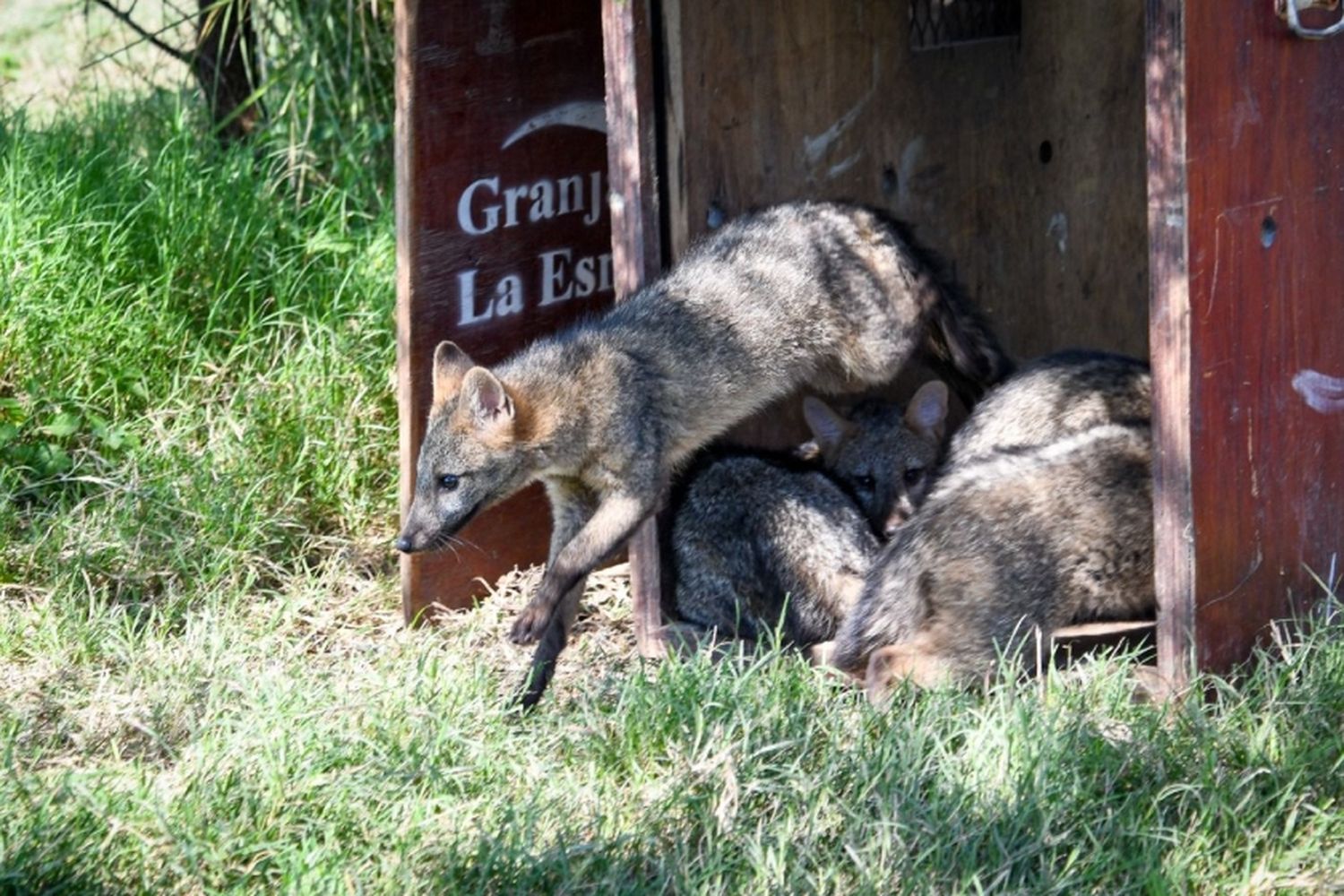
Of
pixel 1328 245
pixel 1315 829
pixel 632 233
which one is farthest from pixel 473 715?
pixel 1328 245

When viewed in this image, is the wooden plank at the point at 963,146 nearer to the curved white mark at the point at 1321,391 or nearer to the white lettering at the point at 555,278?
the white lettering at the point at 555,278

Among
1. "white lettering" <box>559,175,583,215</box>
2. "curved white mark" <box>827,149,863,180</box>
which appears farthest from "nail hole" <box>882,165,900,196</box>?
"white lettering" <box>559,175,583,215</box>

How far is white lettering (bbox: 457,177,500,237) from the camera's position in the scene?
6.01 meters

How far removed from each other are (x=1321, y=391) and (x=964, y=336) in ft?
5.03

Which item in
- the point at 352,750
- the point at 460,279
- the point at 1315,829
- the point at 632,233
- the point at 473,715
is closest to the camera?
the point at 1315,829

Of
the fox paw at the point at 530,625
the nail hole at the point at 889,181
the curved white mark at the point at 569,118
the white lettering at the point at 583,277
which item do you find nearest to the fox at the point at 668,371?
the fox paw at the point at 530,625

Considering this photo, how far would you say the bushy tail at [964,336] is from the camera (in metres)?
6.12

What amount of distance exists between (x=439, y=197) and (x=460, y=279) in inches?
11.5

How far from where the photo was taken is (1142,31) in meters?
6.20

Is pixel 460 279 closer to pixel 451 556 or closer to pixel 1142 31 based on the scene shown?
pixel 451 556

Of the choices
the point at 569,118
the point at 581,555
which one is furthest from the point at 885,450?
the point at 569,118

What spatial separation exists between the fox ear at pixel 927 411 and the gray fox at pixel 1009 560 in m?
0.89

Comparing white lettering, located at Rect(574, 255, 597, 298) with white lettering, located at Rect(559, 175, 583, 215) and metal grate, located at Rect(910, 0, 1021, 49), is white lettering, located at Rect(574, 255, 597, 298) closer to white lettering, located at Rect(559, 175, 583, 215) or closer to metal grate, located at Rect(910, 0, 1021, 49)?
white lettering, located at Rect(559, 175, 583, 215)

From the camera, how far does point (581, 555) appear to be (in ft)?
17.1
